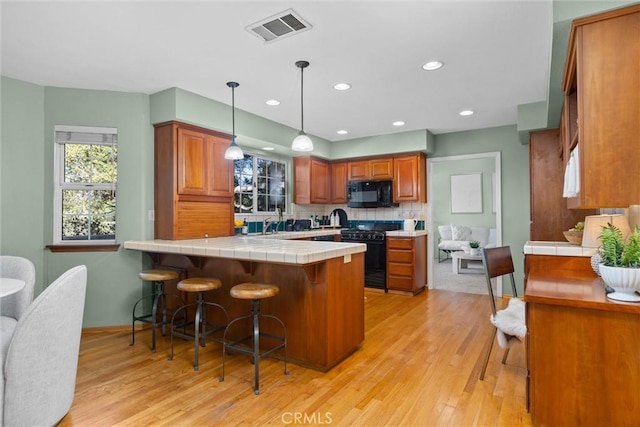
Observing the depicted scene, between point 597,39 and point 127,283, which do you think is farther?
point 127,283

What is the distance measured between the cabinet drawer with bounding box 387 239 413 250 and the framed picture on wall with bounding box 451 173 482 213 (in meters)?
3.73

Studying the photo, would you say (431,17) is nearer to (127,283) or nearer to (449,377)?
(449,377)

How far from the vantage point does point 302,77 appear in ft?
10.1

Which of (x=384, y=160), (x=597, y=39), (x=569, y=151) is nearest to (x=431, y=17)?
(x=597, y=39)

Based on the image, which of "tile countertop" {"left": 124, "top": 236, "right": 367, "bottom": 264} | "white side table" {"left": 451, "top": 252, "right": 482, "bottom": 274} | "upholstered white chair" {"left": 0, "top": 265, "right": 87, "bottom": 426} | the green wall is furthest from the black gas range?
"upholstered white chair" {"left": 0, "top": 265, "right": 87, "bottom": 426}

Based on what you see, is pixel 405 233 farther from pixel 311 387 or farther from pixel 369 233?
pixel 311 387

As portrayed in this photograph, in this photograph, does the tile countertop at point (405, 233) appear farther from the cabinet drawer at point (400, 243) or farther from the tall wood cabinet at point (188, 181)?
the tall wood cabinet at point (188, 181)

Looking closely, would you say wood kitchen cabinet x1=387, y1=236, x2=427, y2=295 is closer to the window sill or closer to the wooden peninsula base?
the wooden peninsula base

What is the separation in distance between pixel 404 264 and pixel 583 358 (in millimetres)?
3348

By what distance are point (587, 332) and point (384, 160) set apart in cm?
410

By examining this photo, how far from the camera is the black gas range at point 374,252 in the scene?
17.0ft

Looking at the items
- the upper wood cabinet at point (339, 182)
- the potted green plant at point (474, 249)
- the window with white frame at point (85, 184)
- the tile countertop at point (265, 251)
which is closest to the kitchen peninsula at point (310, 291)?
the tile countertop at point (265, 251)

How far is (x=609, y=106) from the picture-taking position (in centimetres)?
174

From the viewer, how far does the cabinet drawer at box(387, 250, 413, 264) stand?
4.96 meters
